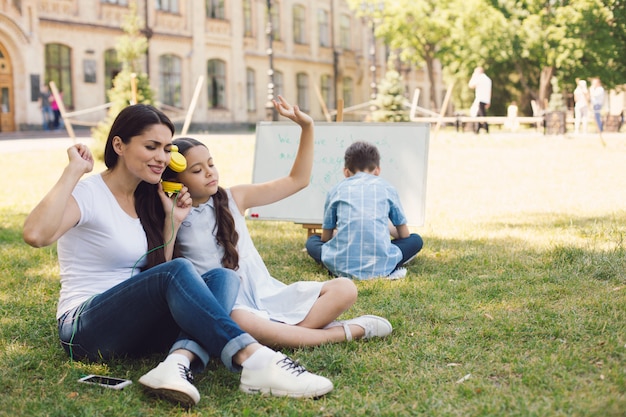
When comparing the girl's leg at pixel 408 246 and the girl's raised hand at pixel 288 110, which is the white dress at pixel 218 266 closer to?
the girl's raised hand at pixel 288 110

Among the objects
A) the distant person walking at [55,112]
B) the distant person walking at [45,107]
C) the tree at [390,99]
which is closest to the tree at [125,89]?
the tree at [390,99]

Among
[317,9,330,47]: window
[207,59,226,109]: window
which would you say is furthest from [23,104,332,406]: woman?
[317,9,330,47]: window

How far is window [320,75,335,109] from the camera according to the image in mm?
43688

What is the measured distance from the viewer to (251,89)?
125 feet

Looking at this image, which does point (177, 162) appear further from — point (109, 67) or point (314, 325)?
point (109, 67)

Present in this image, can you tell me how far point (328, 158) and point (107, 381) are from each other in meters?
4.30

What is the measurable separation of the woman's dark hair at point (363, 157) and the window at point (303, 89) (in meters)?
35.7

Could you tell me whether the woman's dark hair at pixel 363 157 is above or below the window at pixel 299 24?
below

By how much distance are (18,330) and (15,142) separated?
17.7m

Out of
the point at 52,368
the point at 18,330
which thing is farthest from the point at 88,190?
the point at 18,330

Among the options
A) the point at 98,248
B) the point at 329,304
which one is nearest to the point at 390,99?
the point at 329,304

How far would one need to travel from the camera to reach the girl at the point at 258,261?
13.6ft

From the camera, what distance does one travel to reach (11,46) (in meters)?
27.3

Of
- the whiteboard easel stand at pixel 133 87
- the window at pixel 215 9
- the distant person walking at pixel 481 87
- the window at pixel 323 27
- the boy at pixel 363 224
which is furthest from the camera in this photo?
the window at pixel 323 27
